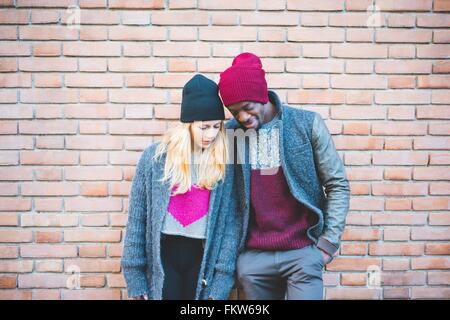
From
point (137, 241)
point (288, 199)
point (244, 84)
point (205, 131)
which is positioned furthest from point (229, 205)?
point (244, 84)

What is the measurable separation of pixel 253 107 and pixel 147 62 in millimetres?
898

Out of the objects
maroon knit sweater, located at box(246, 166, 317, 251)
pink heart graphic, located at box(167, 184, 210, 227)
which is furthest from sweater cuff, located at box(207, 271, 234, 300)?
pink heart graphic, located at box(167, 184, 210, 227)

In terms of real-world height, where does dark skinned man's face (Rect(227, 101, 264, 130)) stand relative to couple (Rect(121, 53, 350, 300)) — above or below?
above

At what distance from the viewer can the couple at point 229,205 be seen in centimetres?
229

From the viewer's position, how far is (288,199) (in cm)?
234

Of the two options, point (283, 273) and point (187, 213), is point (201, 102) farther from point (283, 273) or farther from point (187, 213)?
point (283, 273)

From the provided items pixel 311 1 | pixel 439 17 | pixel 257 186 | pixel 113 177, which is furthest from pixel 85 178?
pixel 439 17

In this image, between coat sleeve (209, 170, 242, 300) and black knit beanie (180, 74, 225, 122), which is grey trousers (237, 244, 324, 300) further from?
black knit beanie (180, 74, 225, 122)

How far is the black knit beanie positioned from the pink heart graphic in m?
0.40

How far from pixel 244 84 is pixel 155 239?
987 mm

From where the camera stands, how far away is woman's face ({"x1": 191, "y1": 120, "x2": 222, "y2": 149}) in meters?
2.28

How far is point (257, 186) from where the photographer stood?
2.35 metres

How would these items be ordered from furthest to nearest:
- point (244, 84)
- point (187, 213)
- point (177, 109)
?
point (177, 109) < point (187, 213) < point (244, 84)
